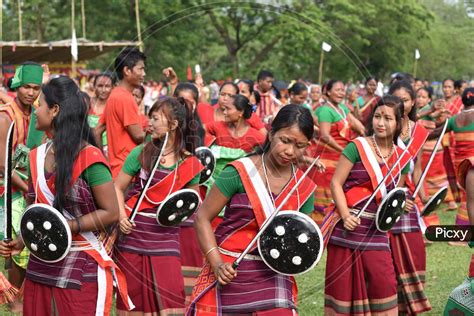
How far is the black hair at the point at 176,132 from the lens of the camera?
18.9ft

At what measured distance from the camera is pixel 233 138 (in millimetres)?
8141

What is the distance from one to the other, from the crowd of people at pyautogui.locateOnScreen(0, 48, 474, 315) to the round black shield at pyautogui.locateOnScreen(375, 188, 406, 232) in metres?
0.10

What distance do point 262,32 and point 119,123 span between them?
104 inches

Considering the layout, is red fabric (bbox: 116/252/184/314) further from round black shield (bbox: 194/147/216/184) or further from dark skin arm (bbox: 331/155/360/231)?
round black shield (bbox: 194/147/216/184)

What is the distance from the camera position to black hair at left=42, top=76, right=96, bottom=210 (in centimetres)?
414

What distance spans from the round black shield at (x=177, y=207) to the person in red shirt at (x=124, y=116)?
4.54 ft

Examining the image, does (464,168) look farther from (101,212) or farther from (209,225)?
(101,212)

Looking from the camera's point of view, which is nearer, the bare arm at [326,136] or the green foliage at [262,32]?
the green foliage at [262,32]

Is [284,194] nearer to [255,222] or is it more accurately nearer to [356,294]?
[255,222]

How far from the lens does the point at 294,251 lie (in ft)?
13.1

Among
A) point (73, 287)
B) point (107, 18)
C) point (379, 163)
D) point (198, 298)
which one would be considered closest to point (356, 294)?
point (379, 163)

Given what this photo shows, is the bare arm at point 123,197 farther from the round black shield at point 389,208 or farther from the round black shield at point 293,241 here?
the round black shield at point 293,241

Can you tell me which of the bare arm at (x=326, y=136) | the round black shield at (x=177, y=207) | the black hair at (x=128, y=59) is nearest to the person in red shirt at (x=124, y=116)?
the black hair at (x=128, y=59)

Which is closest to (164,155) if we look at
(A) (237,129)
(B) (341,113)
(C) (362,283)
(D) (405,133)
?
(C) (362,283)
